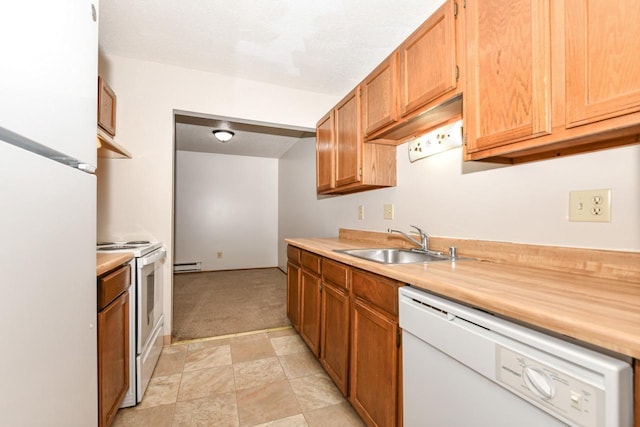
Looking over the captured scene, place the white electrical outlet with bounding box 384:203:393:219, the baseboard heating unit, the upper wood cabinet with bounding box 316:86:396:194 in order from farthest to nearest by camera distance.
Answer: the baseboard heating unit, the white electrical outlet with bounding box 384:203:393:219, the upper wood cabinet with bounding box 316:86:396:194

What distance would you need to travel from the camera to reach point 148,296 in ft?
6.01

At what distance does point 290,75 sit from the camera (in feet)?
8.36

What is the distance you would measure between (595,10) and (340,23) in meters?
1.38

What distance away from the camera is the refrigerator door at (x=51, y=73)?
1.92ft

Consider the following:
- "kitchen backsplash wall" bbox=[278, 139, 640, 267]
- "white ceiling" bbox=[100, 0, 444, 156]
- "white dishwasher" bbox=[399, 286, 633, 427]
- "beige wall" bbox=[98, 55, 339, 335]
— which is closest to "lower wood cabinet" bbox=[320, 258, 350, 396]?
"white dishwasher" bbox=[399, 286, 633, 427]

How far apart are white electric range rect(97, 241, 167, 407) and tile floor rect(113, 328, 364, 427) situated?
0.10 meters

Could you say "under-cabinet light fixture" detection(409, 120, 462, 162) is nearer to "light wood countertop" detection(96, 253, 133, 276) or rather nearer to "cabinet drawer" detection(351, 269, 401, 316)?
"cabinet drawer" detection(351, 269, 401, 316)

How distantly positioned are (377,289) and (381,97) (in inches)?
49.1

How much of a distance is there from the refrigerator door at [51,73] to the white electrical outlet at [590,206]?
1741 mm

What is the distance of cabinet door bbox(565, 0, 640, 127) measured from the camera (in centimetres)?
76

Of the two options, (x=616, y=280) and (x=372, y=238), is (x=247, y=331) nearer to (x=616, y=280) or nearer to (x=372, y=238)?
(x=372, y=238)

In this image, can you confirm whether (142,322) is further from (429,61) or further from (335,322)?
(429,61)

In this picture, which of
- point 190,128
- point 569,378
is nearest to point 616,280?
point 569,378

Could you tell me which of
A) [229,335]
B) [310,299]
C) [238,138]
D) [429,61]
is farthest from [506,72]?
[238,138]
